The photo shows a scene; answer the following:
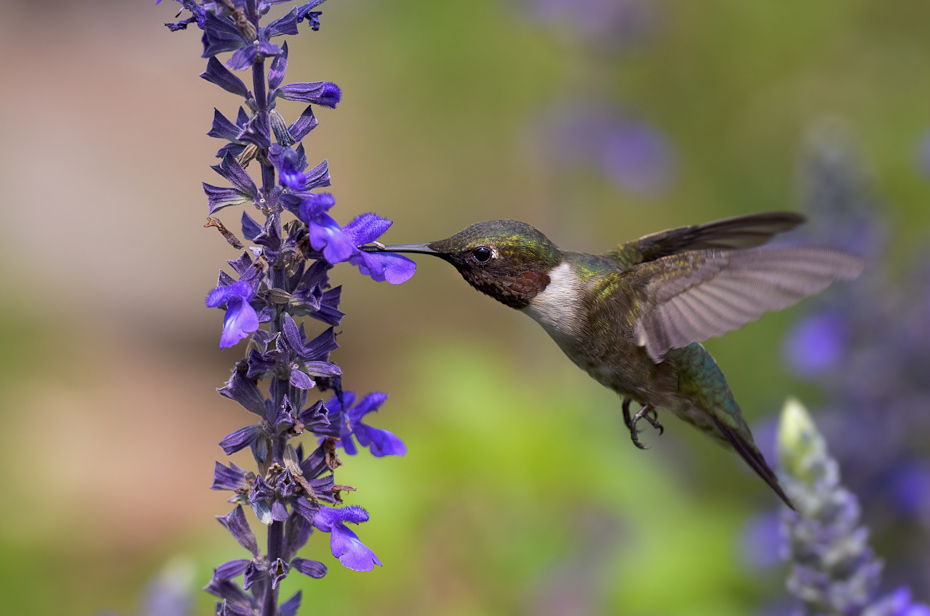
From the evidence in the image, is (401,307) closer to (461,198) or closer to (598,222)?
(461,198)

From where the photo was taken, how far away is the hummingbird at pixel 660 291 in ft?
8.00

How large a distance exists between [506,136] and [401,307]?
7.10ft

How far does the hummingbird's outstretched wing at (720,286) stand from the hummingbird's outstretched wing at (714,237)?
0.12 m

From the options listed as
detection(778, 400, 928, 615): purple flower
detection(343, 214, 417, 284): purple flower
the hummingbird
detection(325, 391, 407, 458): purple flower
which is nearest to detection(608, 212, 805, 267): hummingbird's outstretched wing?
the hummingbird

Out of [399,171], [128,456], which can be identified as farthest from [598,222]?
[128,456]

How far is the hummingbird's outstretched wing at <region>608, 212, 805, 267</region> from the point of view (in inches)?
102

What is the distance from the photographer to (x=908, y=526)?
4.14 m

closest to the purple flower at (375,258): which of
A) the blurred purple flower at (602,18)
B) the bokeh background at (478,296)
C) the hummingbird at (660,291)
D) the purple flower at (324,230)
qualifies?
the purple flower at (324,230)

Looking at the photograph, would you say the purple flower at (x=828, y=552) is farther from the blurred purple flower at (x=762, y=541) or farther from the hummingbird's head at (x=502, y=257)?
the blurred purple flower at (x=762, y=541)

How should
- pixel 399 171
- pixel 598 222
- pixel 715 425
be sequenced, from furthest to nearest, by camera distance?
pixel 399 171 → pixel 598 222 → pixel 715 425

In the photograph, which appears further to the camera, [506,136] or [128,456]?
[506,136]

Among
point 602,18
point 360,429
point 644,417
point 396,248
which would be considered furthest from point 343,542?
point 602,18

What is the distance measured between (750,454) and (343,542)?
1498 mm

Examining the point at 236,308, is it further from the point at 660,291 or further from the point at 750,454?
the point at 750,454
